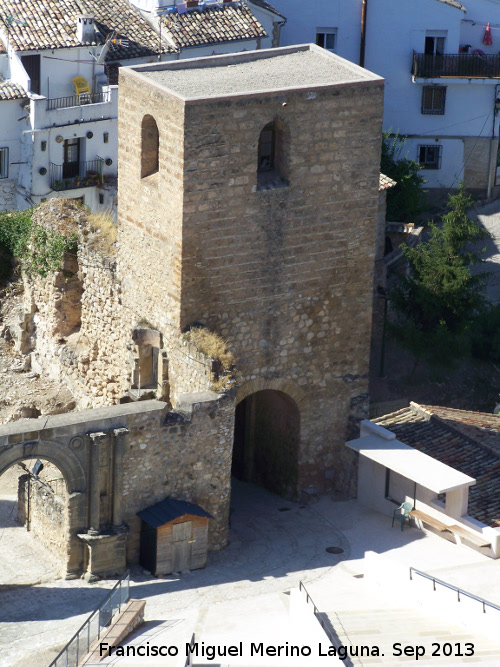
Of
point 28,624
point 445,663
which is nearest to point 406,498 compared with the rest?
point 445,663

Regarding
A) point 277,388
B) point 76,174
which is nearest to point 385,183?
point 76,174

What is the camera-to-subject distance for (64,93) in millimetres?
48969

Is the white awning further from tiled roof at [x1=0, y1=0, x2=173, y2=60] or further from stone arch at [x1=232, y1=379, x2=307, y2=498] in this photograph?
tiled roof at [x1=0, y1=0, x2=173, y2=60]

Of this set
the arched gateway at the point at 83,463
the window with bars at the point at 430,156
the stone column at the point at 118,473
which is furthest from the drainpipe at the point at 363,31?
the stone column at the point at 118,473

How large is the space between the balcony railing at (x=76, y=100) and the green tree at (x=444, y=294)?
11.8 metres

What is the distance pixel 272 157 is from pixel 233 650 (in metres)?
11.2

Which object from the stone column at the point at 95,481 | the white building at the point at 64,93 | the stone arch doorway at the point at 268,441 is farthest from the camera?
the white building at the point at 64,93

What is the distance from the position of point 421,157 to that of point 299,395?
21322 mm

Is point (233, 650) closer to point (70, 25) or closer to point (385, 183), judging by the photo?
point (385, 183)

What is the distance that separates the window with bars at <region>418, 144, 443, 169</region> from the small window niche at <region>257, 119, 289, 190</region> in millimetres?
21437

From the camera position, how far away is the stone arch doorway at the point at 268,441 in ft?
120

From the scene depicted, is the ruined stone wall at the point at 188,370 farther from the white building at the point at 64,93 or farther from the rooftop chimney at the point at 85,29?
the rooftop chimney at the point at 85,29

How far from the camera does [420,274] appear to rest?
44000 mm

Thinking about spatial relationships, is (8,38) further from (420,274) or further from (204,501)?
(204,501)
